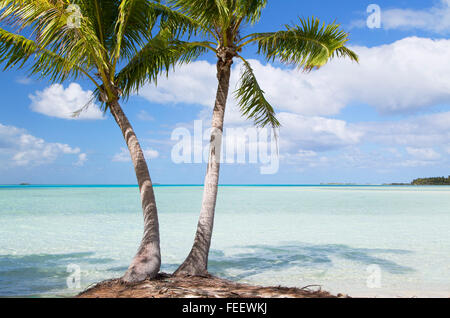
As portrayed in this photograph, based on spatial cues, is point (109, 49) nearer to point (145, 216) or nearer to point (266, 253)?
point (145, 216)

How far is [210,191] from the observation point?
614 cm

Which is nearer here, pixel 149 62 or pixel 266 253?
pixel 149 62

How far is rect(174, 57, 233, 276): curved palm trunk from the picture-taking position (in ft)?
19.2

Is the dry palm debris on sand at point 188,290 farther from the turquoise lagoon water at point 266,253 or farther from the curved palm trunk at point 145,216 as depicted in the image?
the turquoise lagoon water at point 266,253

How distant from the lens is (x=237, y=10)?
6258 mm

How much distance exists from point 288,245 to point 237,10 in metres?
7.19

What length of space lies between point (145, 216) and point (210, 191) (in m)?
1.14

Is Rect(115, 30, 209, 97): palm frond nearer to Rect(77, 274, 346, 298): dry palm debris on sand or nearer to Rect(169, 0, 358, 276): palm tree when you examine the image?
Rect(169, 0, 358, 276): palm tree

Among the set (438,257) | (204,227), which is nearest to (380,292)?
(204,227)

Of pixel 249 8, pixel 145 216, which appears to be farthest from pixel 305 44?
pixel 145 216

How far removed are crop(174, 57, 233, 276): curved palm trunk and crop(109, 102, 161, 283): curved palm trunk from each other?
57cm

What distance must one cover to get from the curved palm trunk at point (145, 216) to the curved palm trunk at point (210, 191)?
572mm

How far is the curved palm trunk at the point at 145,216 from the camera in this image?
524cm
